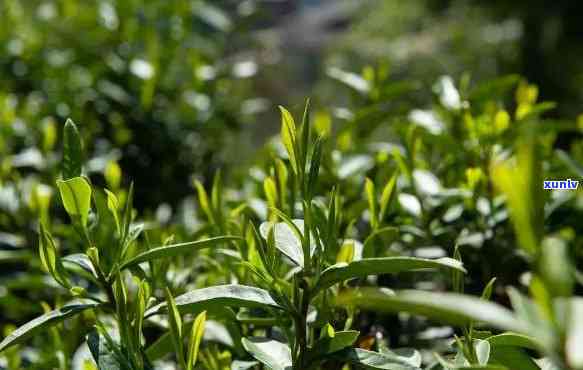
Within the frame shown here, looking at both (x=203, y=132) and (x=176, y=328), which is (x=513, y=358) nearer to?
(x=176, y=328)

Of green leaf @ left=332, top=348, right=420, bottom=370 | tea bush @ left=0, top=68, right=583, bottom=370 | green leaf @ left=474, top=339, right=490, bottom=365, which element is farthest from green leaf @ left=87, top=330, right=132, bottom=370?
green leaf @ left=474, top=339, right=490, bottom=365

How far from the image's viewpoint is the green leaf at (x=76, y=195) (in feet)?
2.48

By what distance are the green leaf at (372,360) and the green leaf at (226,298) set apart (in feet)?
0.27

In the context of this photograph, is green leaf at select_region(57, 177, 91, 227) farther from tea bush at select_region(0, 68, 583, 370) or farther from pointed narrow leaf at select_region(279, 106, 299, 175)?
pointed narrow leaf at select_region(279, 106, 299, 175)

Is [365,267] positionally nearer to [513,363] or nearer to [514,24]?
[513,363]

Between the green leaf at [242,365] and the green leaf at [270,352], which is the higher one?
the green leaf at [270,352]

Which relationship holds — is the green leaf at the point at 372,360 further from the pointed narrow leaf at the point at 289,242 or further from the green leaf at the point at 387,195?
the green leaf at the point at 387,195

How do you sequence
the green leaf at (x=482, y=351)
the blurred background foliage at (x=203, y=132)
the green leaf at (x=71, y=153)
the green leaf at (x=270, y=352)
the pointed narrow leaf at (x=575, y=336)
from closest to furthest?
the pointed narrow leaf at (x=575, y=336)
the green leaf at (x=482, y=351)
the green leaf at (x=270, y=352)
the green leaf at (x=71, y=153)
the blurred background foliage at (x=203, y=132)

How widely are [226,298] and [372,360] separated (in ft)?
0.50

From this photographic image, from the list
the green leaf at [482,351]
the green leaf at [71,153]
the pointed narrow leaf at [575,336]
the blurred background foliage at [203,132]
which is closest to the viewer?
the pointed narrow leaf at [575,336]

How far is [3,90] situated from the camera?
247 centimetres

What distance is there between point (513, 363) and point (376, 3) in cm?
816

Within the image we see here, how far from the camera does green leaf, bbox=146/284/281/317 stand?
0.74 metres

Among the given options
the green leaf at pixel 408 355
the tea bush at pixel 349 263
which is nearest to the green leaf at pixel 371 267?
the tea bush at pixel 349 263
